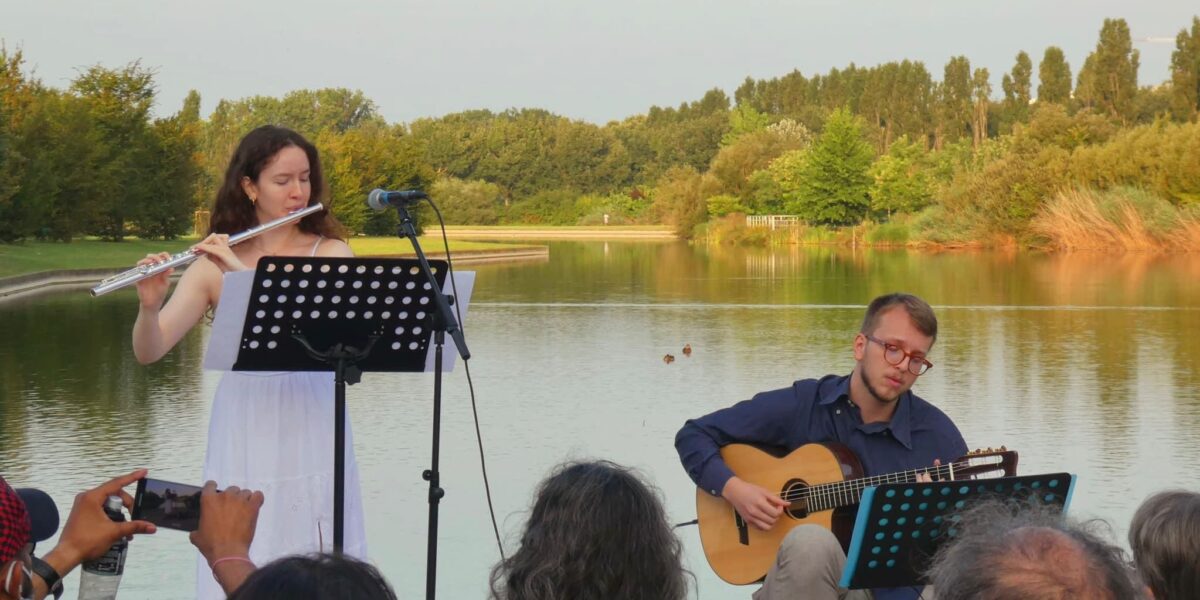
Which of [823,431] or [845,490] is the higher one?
[823,431]

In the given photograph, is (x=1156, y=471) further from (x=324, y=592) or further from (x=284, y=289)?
(x=324, y=592)

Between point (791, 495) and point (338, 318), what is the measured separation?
1.57 m

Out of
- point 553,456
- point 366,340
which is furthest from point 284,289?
point 553,456

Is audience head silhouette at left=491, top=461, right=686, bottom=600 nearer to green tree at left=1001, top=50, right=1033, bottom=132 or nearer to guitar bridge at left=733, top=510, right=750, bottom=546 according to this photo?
guitar bridge at left=733, top=510, right=750, bottom=546

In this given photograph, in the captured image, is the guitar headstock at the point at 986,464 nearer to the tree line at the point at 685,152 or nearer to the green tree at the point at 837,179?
the tree line at the point at 685,152

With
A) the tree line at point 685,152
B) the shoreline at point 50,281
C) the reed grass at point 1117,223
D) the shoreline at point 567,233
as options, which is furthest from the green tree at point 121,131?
the reed grass at point 1117,223

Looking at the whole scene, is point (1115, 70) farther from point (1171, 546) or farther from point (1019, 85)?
point (1171, 546)

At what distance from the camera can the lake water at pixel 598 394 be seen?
25.2 ft

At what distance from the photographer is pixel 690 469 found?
201 inches

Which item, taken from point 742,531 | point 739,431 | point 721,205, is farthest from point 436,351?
point 721,205

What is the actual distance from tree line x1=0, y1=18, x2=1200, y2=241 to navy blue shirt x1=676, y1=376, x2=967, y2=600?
1505 centimetres

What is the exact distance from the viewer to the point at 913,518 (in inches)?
150

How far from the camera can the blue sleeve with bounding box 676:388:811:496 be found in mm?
4938

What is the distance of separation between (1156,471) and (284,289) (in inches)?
232
